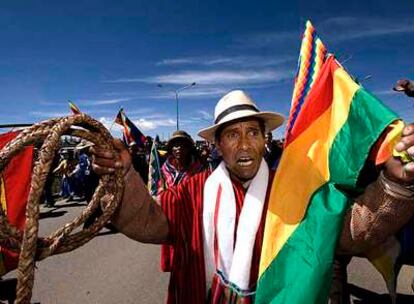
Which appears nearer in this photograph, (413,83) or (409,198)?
(409,198)

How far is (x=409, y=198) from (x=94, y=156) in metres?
1.25

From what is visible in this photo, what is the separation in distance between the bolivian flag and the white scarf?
2.8 inches

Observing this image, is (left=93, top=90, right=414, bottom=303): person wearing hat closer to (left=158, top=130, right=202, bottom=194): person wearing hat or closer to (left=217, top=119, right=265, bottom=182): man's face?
(left=217, top=119, right=265, bottom=182): man's face

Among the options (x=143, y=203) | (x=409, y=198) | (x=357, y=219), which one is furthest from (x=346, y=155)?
(x=143, y=203)

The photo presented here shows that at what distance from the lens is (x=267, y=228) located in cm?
199

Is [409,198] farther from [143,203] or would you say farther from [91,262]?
[91,262]

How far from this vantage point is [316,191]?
2008 millimetres

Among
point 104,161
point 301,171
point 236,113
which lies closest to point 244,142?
point 236,113

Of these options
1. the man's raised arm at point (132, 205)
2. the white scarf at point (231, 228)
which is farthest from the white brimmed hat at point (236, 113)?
the man's raised arm at point (132, 205)

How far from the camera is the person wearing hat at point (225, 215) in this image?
1.70 meters

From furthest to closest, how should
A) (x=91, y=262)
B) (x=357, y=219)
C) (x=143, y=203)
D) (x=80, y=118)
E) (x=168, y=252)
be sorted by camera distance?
1. (x=91, y=262)
2. (x=168, y=252)
3. (x=143, y=203)
4. (x=357, y=219)
5. (x=80, y=118)

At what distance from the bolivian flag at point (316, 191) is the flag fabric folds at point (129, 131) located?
9.26m

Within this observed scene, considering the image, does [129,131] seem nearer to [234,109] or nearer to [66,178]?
[66,178]

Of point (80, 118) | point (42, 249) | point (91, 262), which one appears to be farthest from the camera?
point (91, 262)
